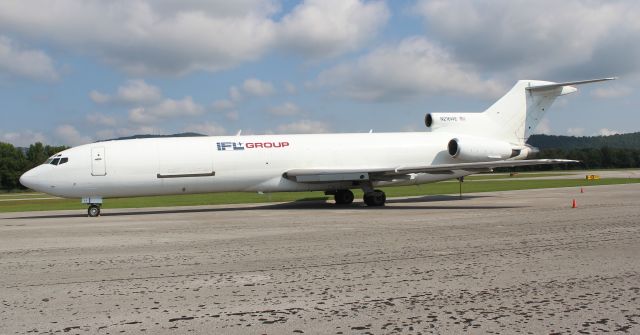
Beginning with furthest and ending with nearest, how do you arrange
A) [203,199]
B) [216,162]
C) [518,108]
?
1. [203,199]
2. [518,108]
3. [216,162]

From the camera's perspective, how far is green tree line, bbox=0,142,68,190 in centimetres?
8888

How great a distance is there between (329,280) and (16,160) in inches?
3871

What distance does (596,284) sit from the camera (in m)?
6.96

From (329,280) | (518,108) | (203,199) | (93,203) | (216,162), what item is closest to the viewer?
(329,280)

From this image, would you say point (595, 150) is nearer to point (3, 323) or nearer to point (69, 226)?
point (69, 226)

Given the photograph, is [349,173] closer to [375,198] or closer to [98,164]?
[375,198]

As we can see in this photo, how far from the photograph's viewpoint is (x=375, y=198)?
74.6 feet

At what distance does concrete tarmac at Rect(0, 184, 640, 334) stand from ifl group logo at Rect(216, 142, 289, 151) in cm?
770

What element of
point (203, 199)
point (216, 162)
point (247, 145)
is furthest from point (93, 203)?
point (203, 199)

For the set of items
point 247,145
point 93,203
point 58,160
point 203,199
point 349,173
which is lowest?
point 203,199

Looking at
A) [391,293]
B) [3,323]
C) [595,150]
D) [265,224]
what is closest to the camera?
[3,323]

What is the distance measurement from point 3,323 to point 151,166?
1514 cm

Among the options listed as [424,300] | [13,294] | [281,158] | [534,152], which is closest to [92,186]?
[281,158]

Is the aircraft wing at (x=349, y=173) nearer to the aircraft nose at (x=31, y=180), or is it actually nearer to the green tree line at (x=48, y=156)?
the aircraft nose at (x=31, y=180)
